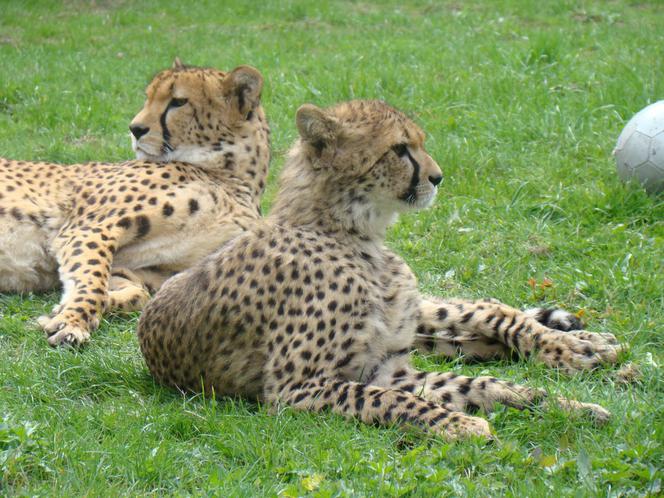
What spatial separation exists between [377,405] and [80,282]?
2.00 meters

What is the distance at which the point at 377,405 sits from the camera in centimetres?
355

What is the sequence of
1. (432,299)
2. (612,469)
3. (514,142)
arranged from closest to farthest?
(612,469) → (432,299) → (514,142)

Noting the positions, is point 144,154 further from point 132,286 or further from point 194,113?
point 132,286

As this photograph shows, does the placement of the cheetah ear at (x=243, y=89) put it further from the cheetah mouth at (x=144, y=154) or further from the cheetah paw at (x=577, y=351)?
the cheetah paw at (x=577, y=351)

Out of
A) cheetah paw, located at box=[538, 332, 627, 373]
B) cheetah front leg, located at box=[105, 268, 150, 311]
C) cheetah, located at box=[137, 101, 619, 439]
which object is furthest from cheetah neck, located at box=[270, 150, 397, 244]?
cheetah front leg, located at box=[105, 268, 150, 311]

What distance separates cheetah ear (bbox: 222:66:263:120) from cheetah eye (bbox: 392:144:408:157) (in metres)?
1.62

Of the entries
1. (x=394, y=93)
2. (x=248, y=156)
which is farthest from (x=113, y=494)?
(x=394, y=93)

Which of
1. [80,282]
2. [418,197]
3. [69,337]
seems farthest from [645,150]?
[69,337]

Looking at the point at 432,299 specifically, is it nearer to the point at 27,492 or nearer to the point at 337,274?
the point at 337,274

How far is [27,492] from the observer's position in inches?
121

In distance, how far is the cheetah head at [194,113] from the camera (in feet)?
18.2

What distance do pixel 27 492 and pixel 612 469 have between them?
1660 millimetres

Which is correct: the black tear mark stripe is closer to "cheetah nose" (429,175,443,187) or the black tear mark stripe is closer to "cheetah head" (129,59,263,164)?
"cheetah nose" (429,175,443,187)

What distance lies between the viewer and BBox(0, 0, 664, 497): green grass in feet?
10.6
